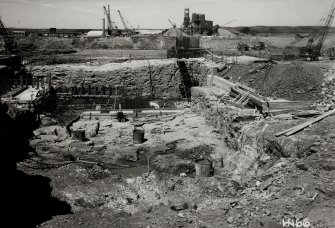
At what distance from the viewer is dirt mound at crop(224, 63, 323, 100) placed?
19641mm

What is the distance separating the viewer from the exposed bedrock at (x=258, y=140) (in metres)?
9.75

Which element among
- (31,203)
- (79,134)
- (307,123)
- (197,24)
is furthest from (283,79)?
(197,24)

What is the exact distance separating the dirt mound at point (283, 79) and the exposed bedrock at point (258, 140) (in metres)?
5.74

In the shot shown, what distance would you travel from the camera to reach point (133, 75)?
90.0 feet

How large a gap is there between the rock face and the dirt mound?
474 centimetres

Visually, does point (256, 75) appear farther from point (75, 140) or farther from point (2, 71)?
point (2, 71)

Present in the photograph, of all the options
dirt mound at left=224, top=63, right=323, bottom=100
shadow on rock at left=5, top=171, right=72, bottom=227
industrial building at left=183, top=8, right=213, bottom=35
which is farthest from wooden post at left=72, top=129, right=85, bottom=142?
industrial building at left=183, top=8, right=213, bottom=35

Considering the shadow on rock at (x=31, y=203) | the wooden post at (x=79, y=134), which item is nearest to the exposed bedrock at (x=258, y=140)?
the shadow on rock at (x=31, y=203)

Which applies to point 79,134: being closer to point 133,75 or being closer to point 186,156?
point 186,156

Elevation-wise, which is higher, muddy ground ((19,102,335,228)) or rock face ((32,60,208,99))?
rock face ((32,60,208,99))

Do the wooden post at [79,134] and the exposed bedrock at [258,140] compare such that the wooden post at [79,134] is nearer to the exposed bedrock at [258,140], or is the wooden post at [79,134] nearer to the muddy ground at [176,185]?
the muddy ground at [176,185]

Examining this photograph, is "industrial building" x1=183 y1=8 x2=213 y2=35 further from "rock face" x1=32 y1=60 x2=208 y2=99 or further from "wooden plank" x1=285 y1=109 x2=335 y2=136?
"wooden plank" x1=285 y1=109 x2=335 y2=136

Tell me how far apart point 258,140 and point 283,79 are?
11.0m

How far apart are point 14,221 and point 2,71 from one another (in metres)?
17.3
